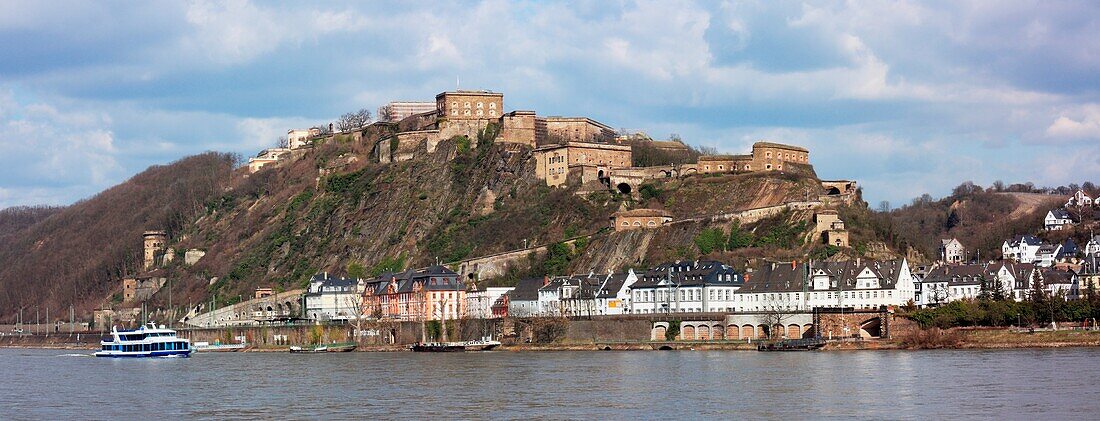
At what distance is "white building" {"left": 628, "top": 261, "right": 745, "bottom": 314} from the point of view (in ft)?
321

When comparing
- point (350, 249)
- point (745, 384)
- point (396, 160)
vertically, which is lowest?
point (745, 384)

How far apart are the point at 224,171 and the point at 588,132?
65802 mm

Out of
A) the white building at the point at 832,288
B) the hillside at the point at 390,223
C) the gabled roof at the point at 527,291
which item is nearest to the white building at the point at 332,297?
the hillside at the point at 390,223

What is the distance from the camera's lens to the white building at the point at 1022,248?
13150cm

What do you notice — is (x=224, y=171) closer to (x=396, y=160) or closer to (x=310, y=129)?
(x=310, y=129)

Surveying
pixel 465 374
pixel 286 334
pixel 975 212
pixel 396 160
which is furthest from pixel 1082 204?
pixel 465 374

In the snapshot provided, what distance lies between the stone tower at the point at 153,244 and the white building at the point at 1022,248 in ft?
308

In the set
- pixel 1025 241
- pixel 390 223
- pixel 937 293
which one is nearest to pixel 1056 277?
pixel 937 293

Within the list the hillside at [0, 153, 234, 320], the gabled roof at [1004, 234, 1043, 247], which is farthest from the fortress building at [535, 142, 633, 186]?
the hillside at [0, 153, 234, 320]

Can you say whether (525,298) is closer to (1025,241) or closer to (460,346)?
(460,346)

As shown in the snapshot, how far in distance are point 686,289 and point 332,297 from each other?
125 feet

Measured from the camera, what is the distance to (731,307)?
97562mm

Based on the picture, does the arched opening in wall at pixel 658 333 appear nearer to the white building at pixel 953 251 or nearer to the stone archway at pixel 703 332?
the stone archway at pixel 703 332

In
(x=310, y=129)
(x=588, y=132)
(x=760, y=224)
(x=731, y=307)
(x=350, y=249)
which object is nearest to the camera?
(x=731, y=307)
